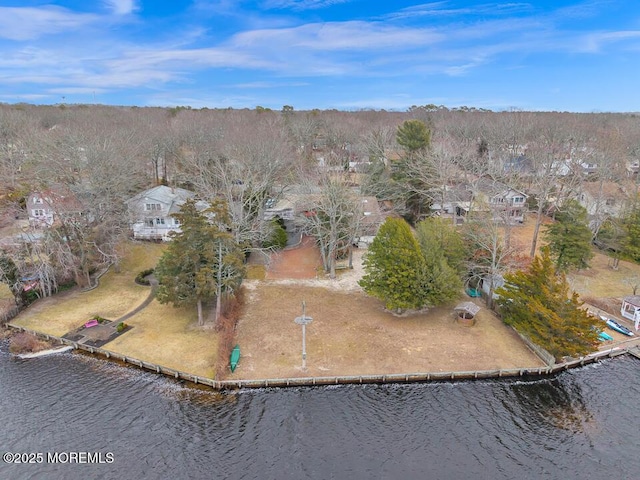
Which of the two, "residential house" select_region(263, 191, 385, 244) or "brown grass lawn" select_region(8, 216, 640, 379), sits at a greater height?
"residential house" select_region(263, 191, 385, 244)

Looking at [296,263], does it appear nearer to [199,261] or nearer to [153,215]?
[199,261]

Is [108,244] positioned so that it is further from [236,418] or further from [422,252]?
[422,252]

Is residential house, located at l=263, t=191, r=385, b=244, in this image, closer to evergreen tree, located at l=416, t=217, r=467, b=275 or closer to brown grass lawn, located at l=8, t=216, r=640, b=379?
brown grass lawn, located at l=8, t=216, r=640, b=379

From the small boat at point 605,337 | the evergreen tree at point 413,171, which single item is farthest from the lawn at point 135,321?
the evergreen tree at point 413,171

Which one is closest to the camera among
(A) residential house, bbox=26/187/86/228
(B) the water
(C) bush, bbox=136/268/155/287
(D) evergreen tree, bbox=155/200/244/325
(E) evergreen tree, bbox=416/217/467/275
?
(B) the water

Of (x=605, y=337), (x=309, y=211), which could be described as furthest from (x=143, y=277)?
(x=605, y=337)

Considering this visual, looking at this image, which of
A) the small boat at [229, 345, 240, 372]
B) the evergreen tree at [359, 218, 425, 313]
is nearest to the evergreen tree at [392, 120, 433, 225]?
the evergreen tree at [359, 218, 425, 313]
